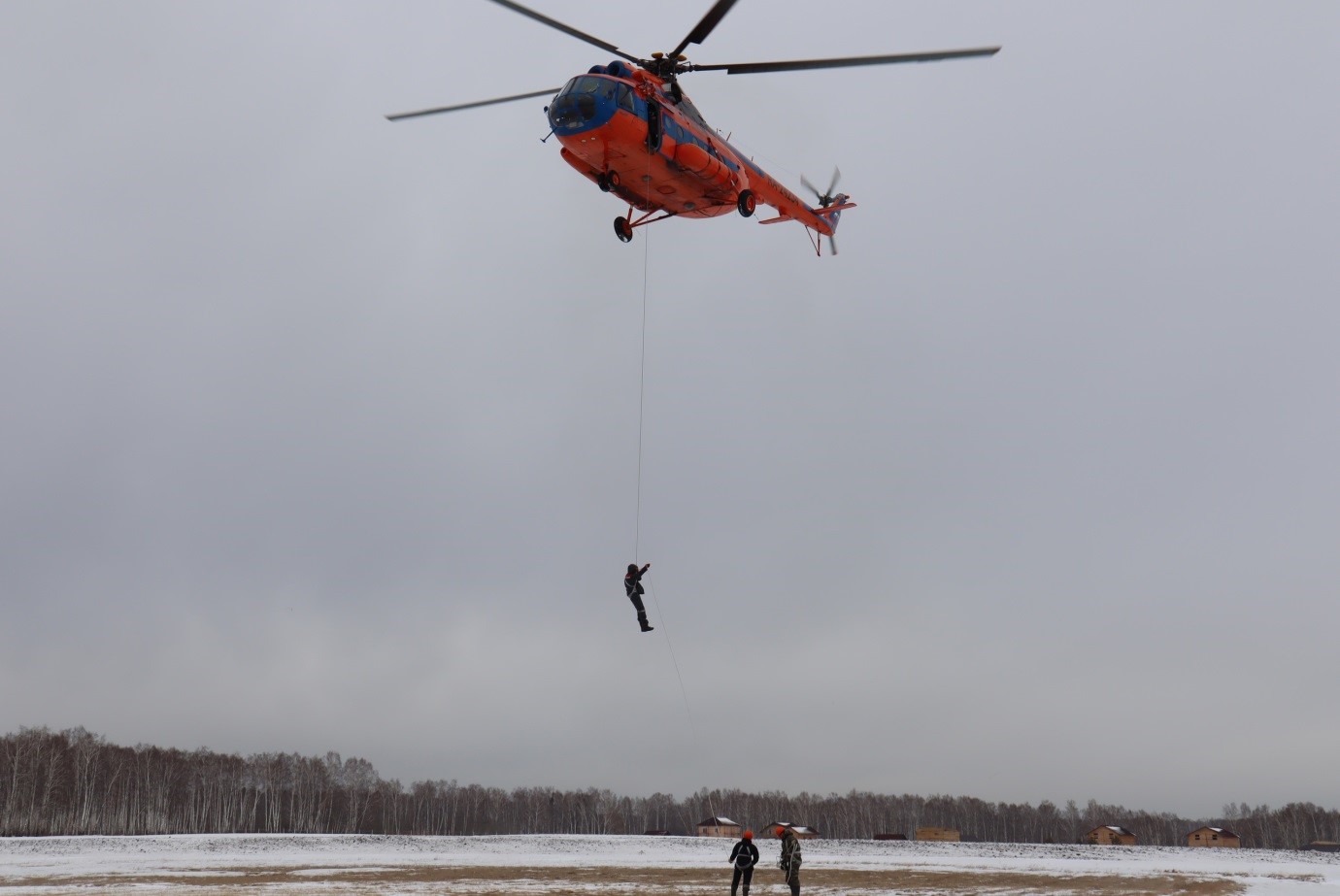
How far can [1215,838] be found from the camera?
340 ft

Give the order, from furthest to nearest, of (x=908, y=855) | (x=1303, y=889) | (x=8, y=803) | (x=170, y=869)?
(x=8, y=803) → (x=908, y=855) → (x=170, y=869) → (x=1303, y=889)

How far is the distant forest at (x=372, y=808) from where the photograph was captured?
82188 mm

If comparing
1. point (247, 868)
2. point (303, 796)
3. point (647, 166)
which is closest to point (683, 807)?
point (303, 796)

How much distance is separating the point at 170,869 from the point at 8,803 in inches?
2033

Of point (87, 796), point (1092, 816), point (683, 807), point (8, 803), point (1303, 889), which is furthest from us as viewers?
point (1092, 816)

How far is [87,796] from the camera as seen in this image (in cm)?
7950

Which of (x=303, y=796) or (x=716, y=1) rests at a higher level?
(x=716, y=1)

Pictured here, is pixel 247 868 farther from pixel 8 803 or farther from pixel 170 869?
pixel 8 803

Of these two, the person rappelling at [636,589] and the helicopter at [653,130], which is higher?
the helicopter at [653,130]

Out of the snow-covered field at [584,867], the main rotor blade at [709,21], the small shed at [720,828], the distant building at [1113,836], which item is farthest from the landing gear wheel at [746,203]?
the distant building at [1113,836]

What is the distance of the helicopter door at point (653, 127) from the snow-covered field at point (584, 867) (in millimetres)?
17602

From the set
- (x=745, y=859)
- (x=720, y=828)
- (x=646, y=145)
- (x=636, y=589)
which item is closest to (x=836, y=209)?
(x=646, y=145)

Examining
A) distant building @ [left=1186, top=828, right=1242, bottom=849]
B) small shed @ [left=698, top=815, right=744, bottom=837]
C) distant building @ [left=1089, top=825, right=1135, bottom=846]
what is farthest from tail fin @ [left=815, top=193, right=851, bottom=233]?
distant building @ [left=1186, top=828, right=1242, bottom=849]

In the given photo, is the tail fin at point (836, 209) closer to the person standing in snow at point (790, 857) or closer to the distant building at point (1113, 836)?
the person standing in snow at point (790, 857)
